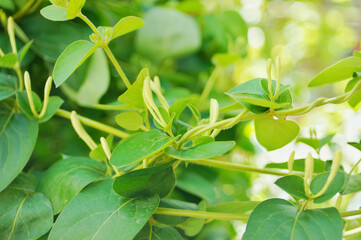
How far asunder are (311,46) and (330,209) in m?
0.99

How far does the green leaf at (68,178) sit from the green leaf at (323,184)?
117 mm

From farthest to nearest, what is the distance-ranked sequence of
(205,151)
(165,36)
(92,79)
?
(165,36), (92,79), (205,151)

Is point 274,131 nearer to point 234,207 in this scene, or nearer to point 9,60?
point 234,207

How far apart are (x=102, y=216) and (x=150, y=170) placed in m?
0.03

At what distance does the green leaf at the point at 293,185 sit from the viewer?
17 centimetres

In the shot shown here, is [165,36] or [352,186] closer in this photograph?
[352,186]

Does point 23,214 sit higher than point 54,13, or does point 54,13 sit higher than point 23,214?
point 54,13

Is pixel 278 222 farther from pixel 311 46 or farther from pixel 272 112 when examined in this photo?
pixel 311 46

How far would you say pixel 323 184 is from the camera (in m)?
0.17

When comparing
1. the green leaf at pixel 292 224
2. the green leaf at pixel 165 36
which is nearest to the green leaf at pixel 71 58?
the green leaf at pixel 292 224

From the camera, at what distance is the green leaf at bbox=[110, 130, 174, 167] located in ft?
0.51

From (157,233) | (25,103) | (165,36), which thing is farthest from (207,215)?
(165,36)

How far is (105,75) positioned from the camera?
0.96ft

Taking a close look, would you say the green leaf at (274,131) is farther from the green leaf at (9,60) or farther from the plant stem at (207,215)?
the green leaf at (9,60)
